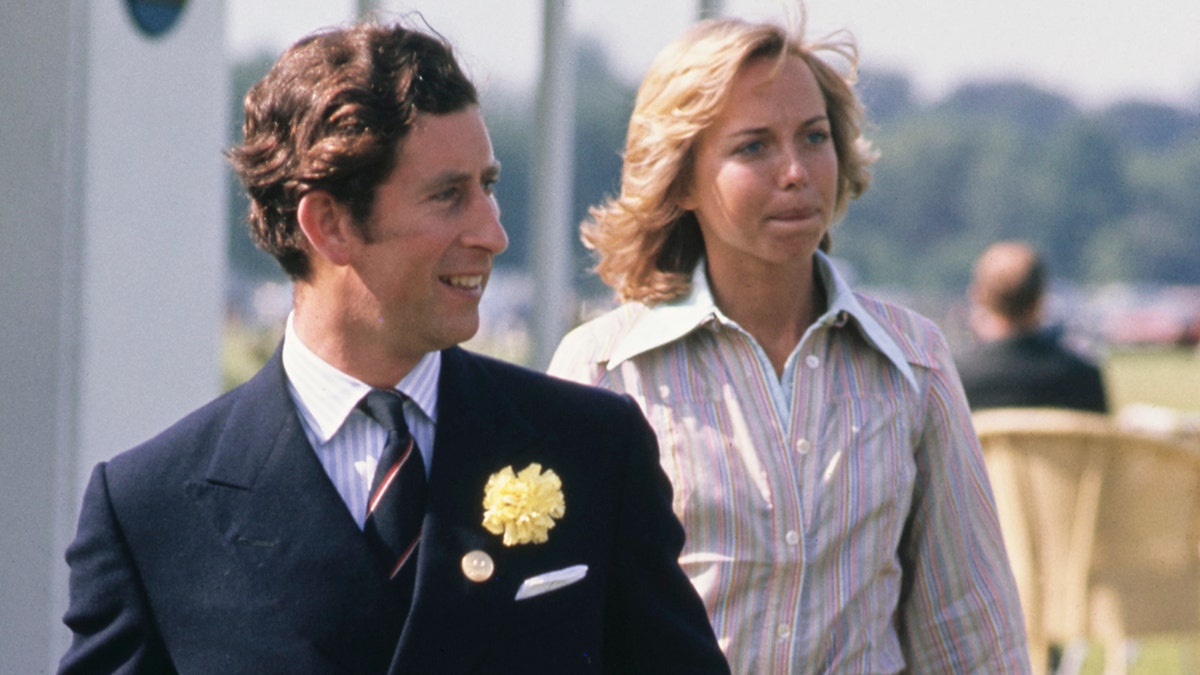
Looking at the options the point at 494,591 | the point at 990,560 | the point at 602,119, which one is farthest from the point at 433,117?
the point at 602,119

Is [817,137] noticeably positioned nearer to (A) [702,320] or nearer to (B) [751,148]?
(B) [751,148]

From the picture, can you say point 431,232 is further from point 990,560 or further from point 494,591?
point 990,560

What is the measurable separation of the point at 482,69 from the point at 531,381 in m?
0.49

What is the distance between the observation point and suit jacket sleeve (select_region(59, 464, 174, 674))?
2.05m

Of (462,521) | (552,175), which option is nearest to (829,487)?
(462,521)

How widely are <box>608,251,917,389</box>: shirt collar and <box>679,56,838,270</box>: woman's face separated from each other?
3.8 inches

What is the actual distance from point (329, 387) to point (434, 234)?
0.92 ft

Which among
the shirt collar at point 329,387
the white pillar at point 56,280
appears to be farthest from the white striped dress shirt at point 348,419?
the white pillar at point 56,280

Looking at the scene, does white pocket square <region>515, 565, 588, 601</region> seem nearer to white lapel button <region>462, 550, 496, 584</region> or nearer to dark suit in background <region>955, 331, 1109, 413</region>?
white lapel button <region>462, 550, 496, 584</region>

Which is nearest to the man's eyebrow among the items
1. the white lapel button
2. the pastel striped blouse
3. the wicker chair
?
the white lapel button

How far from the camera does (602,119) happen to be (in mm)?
6426

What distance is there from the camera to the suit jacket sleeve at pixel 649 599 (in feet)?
7.24

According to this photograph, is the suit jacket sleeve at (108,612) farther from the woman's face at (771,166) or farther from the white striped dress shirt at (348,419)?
the woman's face at (771,166)

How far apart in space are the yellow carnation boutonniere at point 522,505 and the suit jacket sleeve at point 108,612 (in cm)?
47
